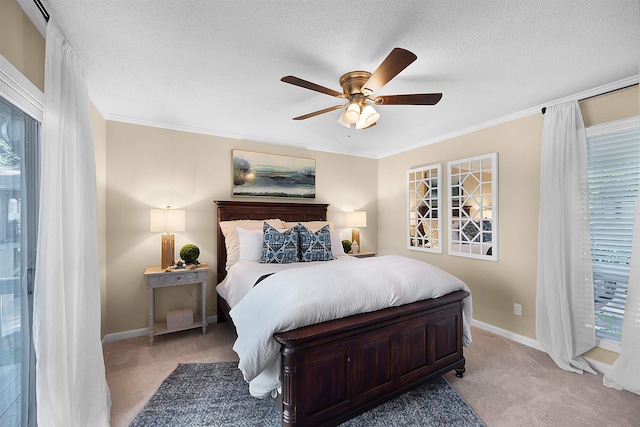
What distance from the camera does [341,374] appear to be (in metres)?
1.81

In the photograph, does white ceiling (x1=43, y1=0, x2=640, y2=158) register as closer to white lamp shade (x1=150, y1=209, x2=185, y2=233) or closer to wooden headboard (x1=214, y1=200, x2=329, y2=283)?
white lamp shade (x1=150, y1=209, x2=185, y2=233)

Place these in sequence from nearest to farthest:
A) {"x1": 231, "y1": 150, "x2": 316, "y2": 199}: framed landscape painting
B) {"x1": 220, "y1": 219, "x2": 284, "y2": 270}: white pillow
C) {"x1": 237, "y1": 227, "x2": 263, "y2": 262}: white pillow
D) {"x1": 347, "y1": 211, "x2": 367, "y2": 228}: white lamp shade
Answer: {"x1": 237, "y1": 227, "x2": 263, "y2": 262}: white pillow < {"x1": 220, "y1": 219, "x2": 284, "y2": 270}: white pillow < {"x1": 231, "y1": 150, "x2": 316, "y2": 199}: framed landscape painting < {"x1": 347, "y1": 211, "x2": 367, "y2": 228}: white lamp shade

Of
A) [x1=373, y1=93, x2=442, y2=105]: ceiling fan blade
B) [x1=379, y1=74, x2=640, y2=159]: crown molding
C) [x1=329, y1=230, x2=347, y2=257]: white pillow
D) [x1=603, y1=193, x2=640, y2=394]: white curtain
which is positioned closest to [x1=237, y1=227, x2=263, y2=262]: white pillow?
[x1=329, y1=230, x2=347, y2=257]: white pillow

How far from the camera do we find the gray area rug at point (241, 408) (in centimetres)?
189

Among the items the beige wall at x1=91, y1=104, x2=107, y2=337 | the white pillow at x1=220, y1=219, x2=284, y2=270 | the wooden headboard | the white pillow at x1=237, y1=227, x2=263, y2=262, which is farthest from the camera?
the wooden headboard

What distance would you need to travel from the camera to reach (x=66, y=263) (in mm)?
1659

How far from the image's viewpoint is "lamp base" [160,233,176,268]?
3189mm

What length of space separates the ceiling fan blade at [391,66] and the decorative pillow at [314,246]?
1.84m

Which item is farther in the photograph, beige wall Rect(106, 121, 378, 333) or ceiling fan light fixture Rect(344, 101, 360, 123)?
beige wall Rect(106, 121, 378, 333)

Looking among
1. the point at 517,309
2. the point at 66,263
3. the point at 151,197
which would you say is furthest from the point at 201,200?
the point at 517,309

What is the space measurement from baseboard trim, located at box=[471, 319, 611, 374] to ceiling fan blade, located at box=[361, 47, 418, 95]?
122 inches

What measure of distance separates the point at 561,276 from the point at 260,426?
2890 millimetres

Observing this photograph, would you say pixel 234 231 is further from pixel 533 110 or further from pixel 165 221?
pixel 533 110

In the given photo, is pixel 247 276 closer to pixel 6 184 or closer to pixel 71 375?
pixel 71 375
